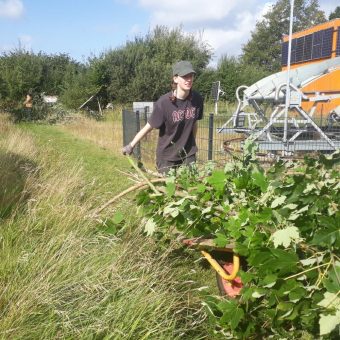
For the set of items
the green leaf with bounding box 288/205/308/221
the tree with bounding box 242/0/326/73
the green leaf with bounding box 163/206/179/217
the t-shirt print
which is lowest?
the green leaf with bounding box 163/206/179/217

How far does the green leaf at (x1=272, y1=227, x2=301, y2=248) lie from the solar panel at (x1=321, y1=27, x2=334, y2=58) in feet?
49.6

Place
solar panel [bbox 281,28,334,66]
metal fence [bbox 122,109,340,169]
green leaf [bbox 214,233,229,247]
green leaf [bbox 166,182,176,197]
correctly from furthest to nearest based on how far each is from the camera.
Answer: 1. solar panel [bbox 281,28,334,66]
2. metal fence [bbox 122,109,340,169]
3. green leaf [bbox 166,182,176,197]
4. green leaf [bbox 214,233,229,247]

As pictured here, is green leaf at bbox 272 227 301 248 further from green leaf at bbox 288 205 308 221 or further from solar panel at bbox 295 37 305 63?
solar panel at bbox 295 37 305 63

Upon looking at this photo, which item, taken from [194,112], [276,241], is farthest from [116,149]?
[276,241]

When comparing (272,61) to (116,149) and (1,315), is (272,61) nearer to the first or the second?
(116,149)

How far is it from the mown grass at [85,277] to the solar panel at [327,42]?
14.3m

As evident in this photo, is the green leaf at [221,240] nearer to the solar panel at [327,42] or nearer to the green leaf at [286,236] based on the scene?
the green leaf at [286,236]

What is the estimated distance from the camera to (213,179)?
260cm

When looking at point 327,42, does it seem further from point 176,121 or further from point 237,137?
point 176,121

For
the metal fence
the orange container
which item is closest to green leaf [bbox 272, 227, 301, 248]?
the metal fence

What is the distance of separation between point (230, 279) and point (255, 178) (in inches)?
25.1

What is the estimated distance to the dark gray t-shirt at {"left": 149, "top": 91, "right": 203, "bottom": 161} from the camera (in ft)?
13.8

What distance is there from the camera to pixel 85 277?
98.0 inches

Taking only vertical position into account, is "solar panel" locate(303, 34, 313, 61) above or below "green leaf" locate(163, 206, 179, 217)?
above
